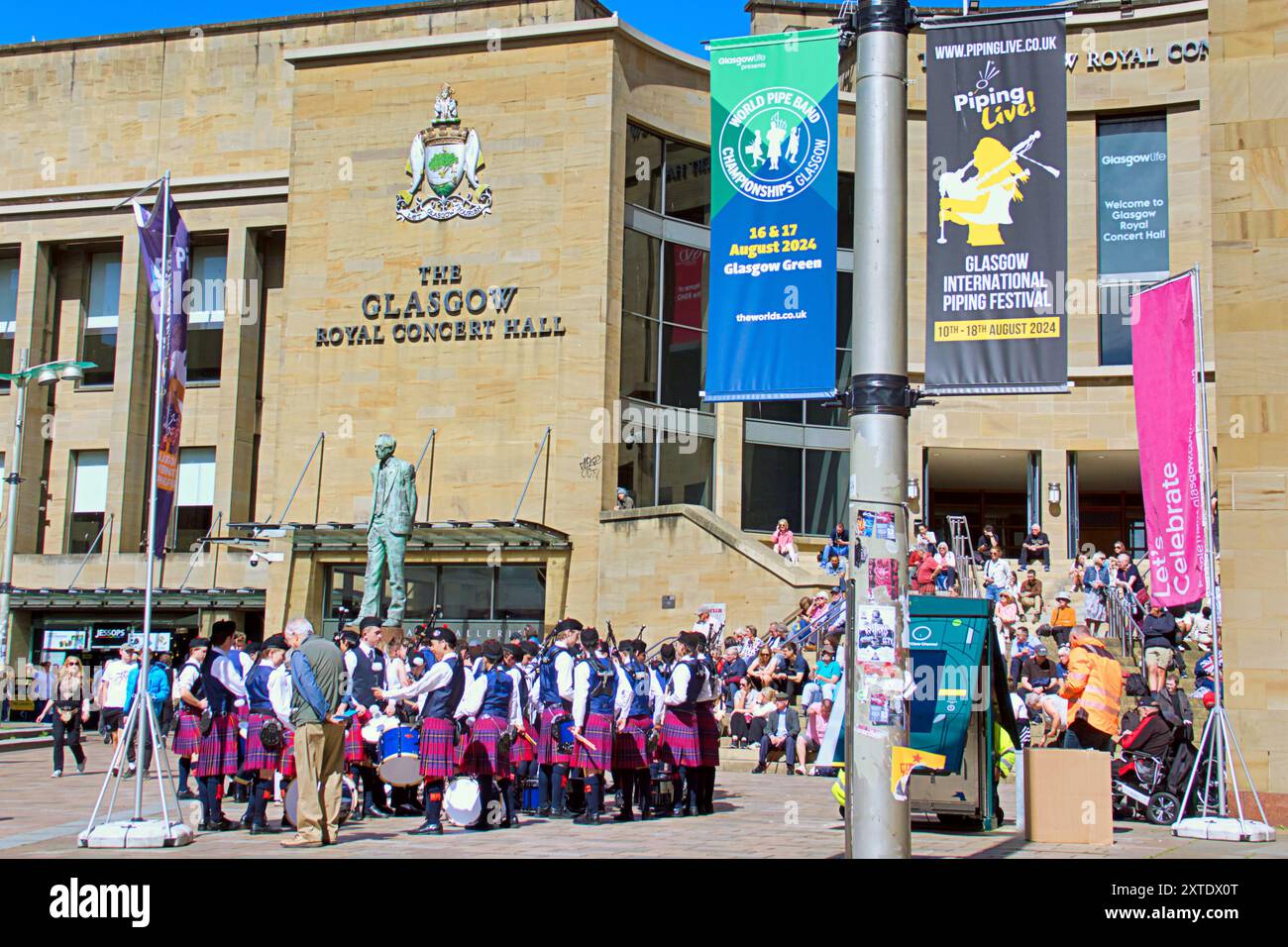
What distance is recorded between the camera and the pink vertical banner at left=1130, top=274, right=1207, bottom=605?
13711mm

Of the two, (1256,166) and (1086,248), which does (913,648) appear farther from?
(1086,248)

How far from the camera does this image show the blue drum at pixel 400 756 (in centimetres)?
1341

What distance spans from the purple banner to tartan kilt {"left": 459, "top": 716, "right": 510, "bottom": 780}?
3.28m

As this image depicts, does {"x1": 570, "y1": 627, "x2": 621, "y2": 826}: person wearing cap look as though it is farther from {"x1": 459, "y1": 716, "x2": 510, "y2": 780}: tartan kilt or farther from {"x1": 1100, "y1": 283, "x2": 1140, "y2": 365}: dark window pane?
{"x1": 1100, "y1": 283, "x2": 1140, "y2": 365}: dark window pane

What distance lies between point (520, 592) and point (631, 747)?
1709 centimetres

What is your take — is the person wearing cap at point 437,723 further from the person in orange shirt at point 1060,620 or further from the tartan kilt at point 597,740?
the person in orange shirt at point 1060,620

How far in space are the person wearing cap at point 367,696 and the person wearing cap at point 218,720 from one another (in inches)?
42.9

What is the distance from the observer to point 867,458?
8367 mm

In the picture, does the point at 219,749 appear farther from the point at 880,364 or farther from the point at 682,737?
the point at 880,364

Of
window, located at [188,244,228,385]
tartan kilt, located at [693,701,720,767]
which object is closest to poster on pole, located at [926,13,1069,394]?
tartan kilt, located at [693,701,720,767]

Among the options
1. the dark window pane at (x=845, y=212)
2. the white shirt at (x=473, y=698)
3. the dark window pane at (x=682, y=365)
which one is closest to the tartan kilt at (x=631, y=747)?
the white shirt at (x=473, y=698)

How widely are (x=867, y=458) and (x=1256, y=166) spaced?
7779mm
